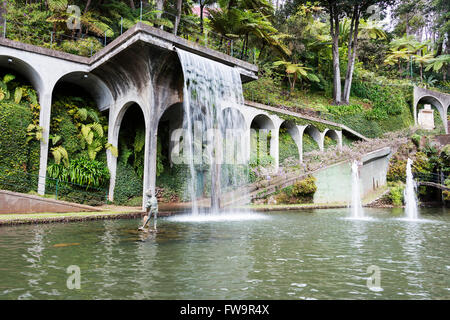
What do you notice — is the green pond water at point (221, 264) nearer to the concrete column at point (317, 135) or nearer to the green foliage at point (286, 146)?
the green foliage at point (286, 146)

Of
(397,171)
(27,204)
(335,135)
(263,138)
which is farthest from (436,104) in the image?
(27,204)

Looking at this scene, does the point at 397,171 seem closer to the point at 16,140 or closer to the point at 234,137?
the point at 234,137

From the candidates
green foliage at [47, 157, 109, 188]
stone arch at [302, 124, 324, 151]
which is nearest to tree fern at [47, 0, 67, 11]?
green foliage at [47, 157, 109, 188]

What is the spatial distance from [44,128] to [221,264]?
12298 mm

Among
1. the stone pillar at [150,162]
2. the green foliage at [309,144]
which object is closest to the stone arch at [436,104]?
A: the green foliage at [309,144]

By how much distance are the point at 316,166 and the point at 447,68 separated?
33601 mm

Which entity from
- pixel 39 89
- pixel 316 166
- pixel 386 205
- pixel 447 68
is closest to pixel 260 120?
pixel 316 166

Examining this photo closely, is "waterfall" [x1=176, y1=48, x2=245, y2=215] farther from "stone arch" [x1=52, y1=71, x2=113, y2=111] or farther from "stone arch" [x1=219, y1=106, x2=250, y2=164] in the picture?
"stone arch" [x1=52, y1=71, x2=113, y2=111]

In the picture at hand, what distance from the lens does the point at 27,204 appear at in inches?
431

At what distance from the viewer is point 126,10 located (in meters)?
20.7

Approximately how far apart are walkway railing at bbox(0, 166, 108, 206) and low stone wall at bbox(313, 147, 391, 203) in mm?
12290

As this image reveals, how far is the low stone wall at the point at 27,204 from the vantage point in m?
10.6

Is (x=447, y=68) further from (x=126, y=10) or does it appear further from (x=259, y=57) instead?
(x=126, y=10)

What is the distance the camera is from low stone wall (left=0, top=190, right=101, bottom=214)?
34.8 feet
